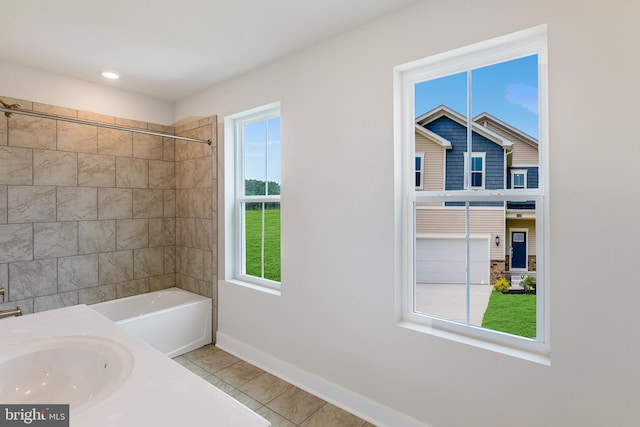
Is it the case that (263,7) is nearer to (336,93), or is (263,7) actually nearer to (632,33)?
(336,93)

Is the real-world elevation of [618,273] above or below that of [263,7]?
below

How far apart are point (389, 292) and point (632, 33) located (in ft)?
5.21

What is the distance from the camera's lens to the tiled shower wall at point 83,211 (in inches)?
105

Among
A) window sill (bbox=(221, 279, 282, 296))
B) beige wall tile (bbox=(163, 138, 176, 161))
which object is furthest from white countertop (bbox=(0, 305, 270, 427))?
beige wall tile (bbox=(163, 138, 176, 161))

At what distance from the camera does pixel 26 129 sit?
269 centimetres

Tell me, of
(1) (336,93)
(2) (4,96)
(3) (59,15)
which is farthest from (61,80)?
(1) (336,93)

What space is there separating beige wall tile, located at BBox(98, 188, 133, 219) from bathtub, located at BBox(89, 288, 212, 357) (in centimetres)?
82

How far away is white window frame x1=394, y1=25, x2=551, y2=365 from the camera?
1.61 meters

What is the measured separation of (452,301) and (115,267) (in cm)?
304

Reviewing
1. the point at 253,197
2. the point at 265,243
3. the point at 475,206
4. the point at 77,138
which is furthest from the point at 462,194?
the point at 77,138

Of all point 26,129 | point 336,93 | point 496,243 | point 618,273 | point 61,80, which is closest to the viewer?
point 618,273

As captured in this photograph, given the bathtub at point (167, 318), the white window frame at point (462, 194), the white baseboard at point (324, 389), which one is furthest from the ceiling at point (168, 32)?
the white baseboard at point (324, 389)

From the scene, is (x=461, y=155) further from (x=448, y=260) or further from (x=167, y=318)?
(x=167, y=318)

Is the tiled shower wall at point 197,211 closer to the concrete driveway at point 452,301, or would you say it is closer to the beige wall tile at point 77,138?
the beige wall tile at point 77,138
